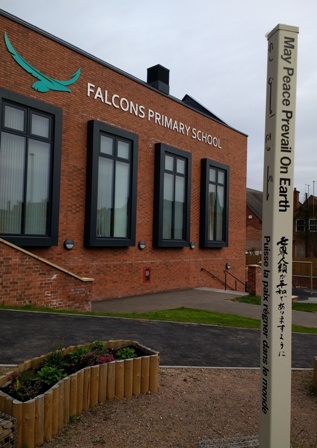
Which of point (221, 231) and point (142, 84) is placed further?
point (221, 231)

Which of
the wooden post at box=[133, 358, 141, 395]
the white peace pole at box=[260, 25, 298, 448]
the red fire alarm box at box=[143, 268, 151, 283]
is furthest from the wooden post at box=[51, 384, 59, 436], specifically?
the red fire alarm box at box=[143, 268, 151, 283]

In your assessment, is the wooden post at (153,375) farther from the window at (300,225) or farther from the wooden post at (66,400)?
the window at (300,225)

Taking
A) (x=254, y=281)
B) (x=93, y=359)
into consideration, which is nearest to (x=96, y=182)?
(x=254, y=281)

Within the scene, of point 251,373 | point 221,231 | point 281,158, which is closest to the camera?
point 281,158

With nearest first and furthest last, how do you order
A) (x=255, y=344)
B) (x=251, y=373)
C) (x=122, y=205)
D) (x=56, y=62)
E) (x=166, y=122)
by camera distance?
1. (x=251, y=373)
2. (x=255, y=344)
3. (x=56, y=62)
4. (x=122, y=205)
5. (x=166, y=122)

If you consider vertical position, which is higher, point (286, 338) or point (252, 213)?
point (252, 213)

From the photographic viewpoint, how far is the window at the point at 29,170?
448 inches

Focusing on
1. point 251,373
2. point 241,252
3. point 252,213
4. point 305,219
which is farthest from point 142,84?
point 252,213

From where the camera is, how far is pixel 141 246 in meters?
15.7

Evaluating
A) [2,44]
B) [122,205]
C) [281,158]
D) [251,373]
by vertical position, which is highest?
[2,44]

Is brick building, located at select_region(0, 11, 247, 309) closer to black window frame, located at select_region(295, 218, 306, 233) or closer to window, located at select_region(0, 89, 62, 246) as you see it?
window, located at select_region(0, 89, 62, 246)

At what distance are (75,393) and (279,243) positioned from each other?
2.68 meters

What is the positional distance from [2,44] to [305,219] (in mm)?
42333

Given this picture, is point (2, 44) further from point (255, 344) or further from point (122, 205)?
point (255, 344)
